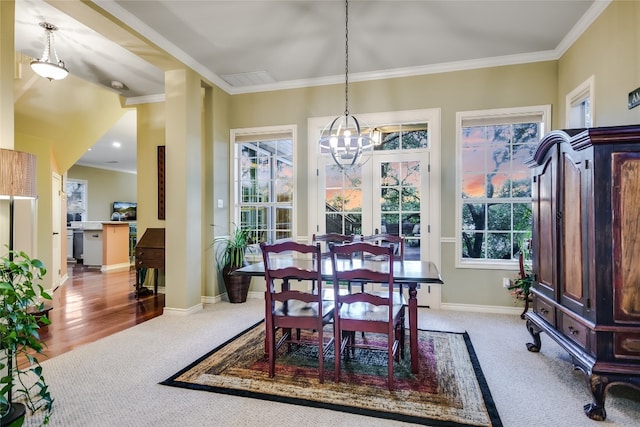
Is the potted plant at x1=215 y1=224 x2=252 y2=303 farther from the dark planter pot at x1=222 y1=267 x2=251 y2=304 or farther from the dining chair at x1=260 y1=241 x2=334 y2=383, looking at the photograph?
the dining chair at x1=260 y1=241 x2=334 y2=383

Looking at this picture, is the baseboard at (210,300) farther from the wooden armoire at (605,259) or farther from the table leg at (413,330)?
the wooden armoire at (605,259)

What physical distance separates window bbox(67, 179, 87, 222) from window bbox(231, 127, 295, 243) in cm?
778

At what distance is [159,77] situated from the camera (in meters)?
4.61

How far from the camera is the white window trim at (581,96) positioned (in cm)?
321

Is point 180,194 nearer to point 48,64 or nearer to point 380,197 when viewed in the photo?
point 48,64

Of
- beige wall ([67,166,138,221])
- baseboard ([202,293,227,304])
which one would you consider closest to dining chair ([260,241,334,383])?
baseboard ([202,293,227,304])

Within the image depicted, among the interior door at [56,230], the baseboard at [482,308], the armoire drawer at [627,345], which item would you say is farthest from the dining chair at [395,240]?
the interior door at [56,230]

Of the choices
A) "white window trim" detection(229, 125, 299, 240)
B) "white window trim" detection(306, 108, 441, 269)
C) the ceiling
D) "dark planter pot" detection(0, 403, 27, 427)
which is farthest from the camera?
"white window trim" detection(229, 125, 299, 240)

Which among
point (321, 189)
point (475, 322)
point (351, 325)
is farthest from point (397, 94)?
point (351, 325)

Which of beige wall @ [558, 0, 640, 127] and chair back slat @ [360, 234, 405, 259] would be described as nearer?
beige wall @ [558, 0, 640, 127]

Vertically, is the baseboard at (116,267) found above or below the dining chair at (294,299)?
below

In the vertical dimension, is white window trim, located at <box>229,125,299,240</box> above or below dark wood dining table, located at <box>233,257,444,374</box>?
above

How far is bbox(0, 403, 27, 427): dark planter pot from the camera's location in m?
1.67

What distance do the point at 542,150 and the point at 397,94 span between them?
2.12 m
